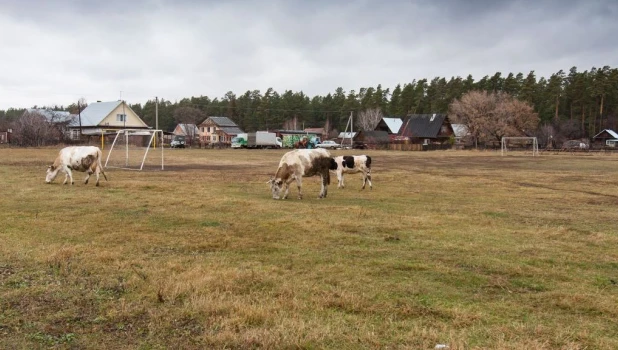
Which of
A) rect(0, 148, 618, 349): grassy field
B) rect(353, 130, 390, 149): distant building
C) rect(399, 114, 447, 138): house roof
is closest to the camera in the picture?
rect(0, 148, 618, 349): grassy field

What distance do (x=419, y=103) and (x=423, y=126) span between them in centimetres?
2068

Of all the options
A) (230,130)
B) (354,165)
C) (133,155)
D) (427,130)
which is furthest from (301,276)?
(230,130)

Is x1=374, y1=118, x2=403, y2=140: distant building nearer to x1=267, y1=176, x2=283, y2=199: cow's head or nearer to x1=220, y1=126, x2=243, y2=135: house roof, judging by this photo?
x1=220, y1=126, x2=243, y2=135: house roof

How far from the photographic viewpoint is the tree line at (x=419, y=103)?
3949 inches

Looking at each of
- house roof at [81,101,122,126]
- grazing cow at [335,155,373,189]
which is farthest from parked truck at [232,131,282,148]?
grazing cow at [335,155,373,189]

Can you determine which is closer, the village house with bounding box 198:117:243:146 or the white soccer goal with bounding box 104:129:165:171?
the white soccer goal with bounding box 104:129:165:171

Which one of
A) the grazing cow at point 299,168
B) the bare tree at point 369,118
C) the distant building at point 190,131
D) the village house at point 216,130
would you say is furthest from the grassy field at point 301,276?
the village house at point 216,130

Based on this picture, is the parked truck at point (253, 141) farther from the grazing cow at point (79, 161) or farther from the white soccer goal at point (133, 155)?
the grazing cow at point (79, 161)

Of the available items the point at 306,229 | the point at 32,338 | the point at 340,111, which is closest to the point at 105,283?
the point at 32,338

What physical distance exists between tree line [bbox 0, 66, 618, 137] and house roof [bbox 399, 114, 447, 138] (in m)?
13.2

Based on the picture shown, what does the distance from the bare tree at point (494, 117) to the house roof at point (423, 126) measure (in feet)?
39.6

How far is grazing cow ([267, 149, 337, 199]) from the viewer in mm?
16141

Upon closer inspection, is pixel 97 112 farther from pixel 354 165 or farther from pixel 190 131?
pixel 354 165

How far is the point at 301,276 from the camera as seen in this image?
692 centimetres
